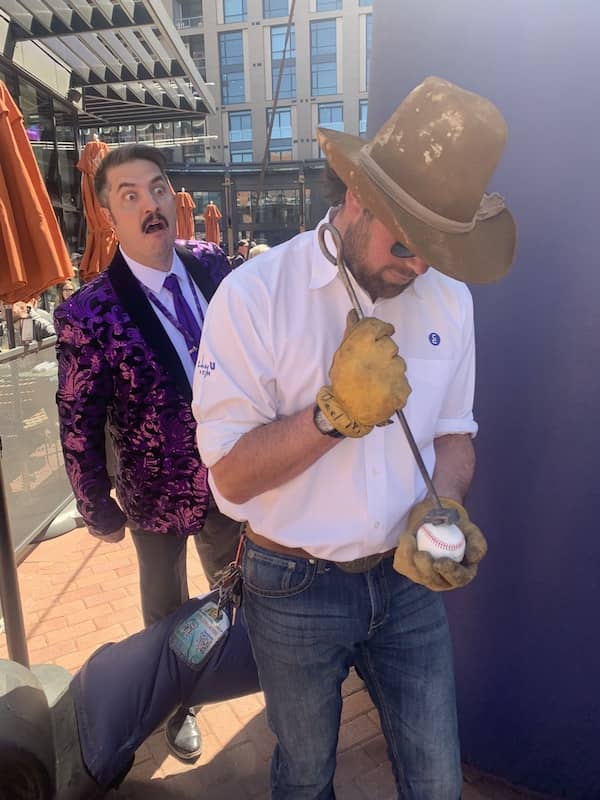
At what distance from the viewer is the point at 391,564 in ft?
5.10

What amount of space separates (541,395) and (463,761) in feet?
4.60

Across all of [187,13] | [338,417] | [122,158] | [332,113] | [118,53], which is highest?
[187,13]

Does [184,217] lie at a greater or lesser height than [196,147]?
lesser

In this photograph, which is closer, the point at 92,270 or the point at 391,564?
the point at 391,564

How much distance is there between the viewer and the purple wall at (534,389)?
162cm

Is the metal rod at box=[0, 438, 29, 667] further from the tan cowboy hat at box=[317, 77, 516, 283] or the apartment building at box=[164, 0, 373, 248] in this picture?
the apartment building at box=[164, 0, 373, 248]

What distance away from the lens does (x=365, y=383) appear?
121 cm

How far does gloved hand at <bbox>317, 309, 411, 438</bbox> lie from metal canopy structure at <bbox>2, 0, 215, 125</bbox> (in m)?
7.31

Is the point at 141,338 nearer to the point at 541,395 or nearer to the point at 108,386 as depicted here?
the point at 108,386

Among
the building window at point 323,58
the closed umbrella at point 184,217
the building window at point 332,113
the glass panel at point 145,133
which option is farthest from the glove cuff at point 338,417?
the building window at point 323,58

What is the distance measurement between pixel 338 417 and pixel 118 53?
9.17 meters

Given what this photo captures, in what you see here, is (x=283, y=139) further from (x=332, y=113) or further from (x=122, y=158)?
(x=122, y=158)

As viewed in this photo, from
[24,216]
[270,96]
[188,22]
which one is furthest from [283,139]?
[24,216]

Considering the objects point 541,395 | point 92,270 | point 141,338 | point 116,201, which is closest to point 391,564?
point 541,395
